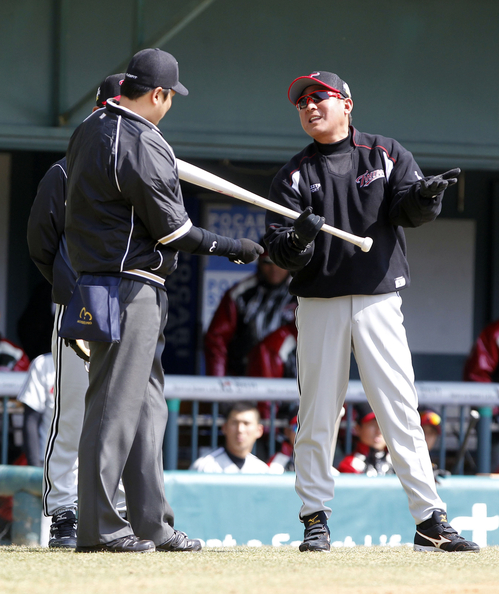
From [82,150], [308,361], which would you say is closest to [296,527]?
[308,361]

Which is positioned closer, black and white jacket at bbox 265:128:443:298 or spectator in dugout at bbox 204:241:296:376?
black and white jacket at bbox 265:128:443:298

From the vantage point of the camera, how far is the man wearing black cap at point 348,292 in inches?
130

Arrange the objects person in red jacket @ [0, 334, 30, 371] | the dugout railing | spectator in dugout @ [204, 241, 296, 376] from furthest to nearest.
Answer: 1. spectator in dugout @ [204, 241, 296, 376]
2. person in red jacket @ [0, 334, 30, 371]
3. the dugout railing

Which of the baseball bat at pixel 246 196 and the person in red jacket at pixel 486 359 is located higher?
the baseball bat at pixel 246 196

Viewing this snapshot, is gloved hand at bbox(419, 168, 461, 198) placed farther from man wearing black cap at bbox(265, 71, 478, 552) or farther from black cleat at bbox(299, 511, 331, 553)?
black cleat at bbox(299, 511, 331, 553)

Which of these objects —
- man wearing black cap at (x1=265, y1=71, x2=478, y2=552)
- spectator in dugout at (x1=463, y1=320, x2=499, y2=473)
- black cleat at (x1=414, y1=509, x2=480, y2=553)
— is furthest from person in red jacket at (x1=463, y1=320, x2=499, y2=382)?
black cleat at (x1=414, y1=509, x2=480, y2=553)

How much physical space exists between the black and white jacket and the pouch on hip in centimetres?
67

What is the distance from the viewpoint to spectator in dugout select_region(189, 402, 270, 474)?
5.18 m

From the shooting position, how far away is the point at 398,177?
347 centimetres

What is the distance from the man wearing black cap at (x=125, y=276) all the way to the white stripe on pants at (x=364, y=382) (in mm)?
498

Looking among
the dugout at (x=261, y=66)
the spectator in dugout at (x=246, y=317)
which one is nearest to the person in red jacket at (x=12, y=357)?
the spectator in dugout at (x=246, y=317)

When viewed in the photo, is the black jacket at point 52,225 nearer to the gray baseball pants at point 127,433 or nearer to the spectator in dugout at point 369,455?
the gray baseball pants at point 127,433

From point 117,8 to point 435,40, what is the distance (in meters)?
2.41

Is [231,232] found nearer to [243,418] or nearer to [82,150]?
[243,418]
